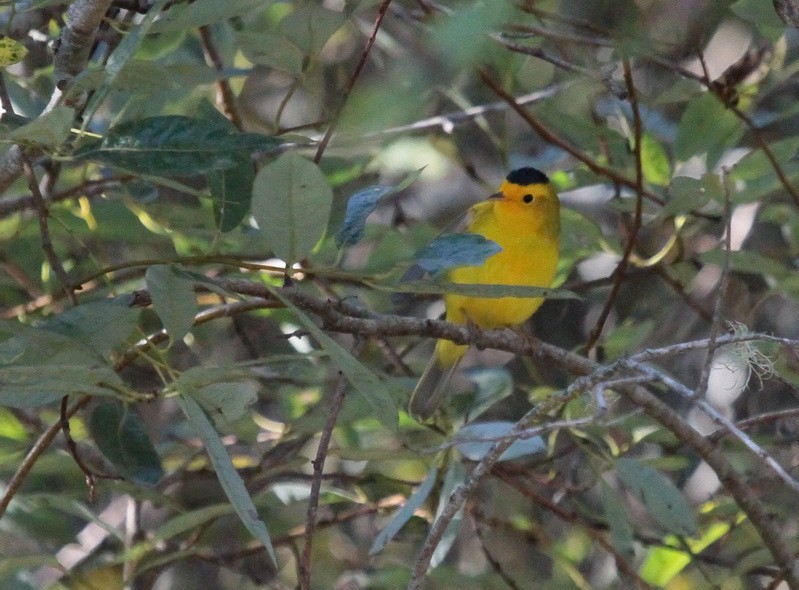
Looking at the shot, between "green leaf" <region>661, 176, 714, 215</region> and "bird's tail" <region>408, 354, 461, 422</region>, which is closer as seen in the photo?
"green leaf" <region>661, 176, 714, 215</region>

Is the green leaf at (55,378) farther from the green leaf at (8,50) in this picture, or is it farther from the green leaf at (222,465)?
the green leaf at (8,50)

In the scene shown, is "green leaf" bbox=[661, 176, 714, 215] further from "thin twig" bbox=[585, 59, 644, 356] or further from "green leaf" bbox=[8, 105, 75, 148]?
"green leaf" bbox=[8, 105, 75, 148]

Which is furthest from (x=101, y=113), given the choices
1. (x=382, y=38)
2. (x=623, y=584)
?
(x=623, y=584)

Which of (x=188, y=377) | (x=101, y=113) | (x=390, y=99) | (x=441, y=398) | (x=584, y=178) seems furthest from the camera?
(x=101, y=113)

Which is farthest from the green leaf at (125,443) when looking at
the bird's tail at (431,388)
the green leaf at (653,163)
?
the green leaf at (653,163)

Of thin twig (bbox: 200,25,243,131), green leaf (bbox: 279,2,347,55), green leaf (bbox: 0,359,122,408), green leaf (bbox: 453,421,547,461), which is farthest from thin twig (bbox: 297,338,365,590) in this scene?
thin twig (bbox: 200,25,243,131)

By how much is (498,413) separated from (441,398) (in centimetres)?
94

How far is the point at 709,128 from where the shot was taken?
8.66 feet

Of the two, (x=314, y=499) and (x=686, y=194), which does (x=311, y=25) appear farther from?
(x=314, y=499)

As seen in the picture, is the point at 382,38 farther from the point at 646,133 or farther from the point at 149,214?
the point at 149,214

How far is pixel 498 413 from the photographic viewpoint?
387cm

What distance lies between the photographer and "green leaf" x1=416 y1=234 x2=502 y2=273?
4.61 ft

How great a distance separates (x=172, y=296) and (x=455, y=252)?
14.8 inches

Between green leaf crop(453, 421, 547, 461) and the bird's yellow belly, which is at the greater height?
green leaf crop(453, 421, 547, 461)
